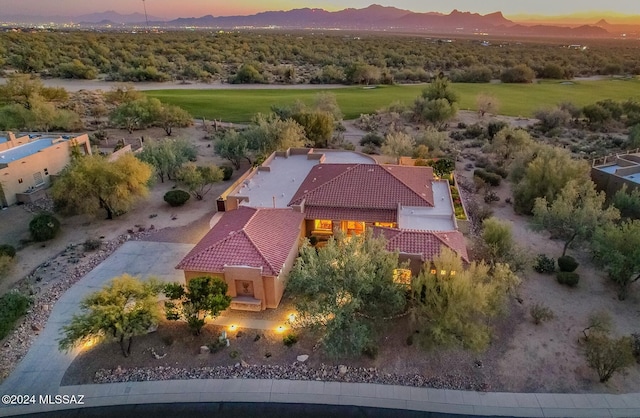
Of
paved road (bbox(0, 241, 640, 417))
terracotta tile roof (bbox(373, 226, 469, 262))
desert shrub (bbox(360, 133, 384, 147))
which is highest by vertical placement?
terracotta tile roof (bbox(373, 226, 469, 262))

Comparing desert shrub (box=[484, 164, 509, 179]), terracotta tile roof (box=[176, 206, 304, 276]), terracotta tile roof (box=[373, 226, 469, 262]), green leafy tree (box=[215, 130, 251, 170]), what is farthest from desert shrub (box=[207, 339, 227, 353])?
desert shrub (box=[484, 164, 509, 179])

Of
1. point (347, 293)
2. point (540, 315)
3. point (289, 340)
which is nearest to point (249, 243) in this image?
point (289, 340)

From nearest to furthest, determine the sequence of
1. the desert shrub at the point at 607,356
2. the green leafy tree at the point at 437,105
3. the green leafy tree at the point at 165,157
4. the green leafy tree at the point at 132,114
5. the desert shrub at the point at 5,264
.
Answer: the desert shrub at the point at 607,356
the desert shrub at the point at 5,264
the green leafy tree at the point at 165,157
the green leafy tree at the point at 132,114
the green leafy tree at the point at 437,105

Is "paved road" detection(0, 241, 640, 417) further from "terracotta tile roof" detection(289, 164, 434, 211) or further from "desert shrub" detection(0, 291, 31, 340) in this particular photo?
"terracotta tile roof" detection(289, 164, 434, 211)

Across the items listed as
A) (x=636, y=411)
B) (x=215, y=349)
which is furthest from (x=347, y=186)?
(x=636, y=411)

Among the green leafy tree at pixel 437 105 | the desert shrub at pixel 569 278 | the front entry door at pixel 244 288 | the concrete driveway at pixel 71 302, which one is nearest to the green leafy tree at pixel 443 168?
the desert shrub at pixel 569 278

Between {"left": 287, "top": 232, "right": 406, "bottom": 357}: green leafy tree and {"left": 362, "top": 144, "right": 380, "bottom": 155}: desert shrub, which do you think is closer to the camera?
{"left": 287, "top": 232, "right": 406, "bottom": 357}: green leafy tree

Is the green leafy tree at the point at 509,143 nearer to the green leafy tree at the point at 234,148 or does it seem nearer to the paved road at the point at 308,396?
the green leafy tree at the point at 234,148

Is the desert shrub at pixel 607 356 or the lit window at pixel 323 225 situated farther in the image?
the lit window at pixel 323 225
